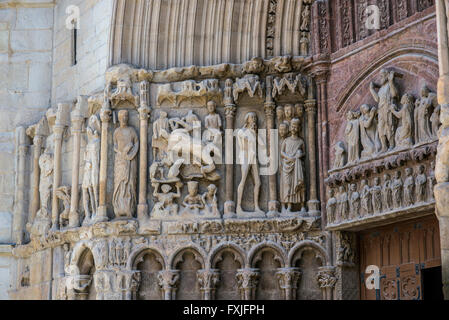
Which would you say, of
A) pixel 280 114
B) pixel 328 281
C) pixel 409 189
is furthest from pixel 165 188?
pixel 409 189

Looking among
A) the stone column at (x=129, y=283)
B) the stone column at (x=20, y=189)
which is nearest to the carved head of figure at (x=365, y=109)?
the stone column at (x=129, y=283)

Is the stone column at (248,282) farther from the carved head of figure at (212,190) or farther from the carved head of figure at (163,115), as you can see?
the carved head of figure at (163,115)

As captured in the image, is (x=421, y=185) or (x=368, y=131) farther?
(x=368, y=131)

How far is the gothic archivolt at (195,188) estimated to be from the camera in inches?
404

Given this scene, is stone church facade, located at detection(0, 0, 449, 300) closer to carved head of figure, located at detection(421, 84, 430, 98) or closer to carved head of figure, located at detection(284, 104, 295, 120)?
carved head of figure, located at detection(284, 104, 295, 120)

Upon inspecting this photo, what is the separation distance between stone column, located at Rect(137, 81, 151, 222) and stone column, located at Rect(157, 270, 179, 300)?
0.67 metres

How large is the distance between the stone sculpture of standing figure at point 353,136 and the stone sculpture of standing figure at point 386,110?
1.24 feet

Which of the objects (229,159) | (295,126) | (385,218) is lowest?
(385,218)

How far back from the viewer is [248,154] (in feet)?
34.7

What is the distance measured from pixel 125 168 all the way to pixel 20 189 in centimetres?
199

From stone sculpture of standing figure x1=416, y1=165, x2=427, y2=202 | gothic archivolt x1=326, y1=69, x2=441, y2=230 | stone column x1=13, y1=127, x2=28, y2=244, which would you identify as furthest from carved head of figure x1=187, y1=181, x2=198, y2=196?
stone sculpture of standing figure x1=416, y1=165, x2=427, y2=202

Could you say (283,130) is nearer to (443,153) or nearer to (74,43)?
(74,43)

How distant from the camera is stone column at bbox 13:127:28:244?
11719mm
